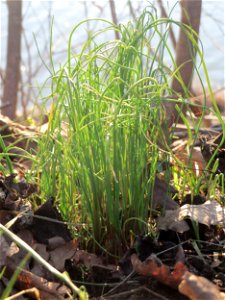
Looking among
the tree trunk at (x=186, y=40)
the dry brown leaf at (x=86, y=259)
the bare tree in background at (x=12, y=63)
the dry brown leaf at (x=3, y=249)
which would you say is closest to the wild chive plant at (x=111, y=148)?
the dry brown leaf at (x=86, y=259)

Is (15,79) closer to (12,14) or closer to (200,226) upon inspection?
(12,14)

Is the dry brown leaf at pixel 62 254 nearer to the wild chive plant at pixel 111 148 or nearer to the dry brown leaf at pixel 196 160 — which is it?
the wild chive plant at pixel 111 148

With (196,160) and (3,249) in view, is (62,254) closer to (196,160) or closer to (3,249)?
(3,249)

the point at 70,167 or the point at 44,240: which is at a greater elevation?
the point at 70,167

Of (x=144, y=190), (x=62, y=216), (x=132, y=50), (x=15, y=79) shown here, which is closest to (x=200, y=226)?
(x=144, y=190)

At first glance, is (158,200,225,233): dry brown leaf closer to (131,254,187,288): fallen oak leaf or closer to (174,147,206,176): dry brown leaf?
(131,254,187,288): fallen oak leaf

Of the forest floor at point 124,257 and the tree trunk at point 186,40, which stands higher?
the tree trunk at point 186,40

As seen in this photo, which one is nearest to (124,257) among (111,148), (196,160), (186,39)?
(111,148)

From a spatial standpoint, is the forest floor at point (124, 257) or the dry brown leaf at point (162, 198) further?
the dry brown leaf at point (162, 198)
